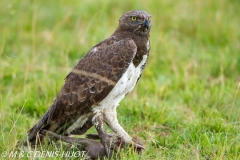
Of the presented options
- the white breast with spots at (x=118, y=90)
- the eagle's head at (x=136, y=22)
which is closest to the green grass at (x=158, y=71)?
the white breast with spots at (x=118, y=90)

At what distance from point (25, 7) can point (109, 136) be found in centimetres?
465

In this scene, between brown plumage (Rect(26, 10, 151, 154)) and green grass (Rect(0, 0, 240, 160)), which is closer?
brown plumage (Rect(26, 10, 151, 154))

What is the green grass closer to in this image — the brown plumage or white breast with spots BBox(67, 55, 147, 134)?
the brown plumage

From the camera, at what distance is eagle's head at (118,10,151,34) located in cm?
607

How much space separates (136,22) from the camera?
20.0 ft

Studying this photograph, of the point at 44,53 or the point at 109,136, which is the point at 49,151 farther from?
the point at 44,53

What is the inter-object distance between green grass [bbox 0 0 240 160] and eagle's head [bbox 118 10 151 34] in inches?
47.0

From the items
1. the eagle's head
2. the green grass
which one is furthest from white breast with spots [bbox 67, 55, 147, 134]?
the green grass

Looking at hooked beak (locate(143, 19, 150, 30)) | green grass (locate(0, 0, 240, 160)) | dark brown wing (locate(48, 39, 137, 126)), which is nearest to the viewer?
dark brown wing (locate(48, 39, 137, 126))

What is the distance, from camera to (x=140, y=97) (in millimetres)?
7578

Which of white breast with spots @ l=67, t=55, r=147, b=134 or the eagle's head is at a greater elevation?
the eagle's head

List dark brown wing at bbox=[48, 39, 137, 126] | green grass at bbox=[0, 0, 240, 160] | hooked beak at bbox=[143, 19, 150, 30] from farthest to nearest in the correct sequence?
green grass at bbox=[0, 0, 240, 160]
hooked beak at bbox=[143, 19, 150, 30]
dark brown wing at bbox=[48, 39, 137, 126]

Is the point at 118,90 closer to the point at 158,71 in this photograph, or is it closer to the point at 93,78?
the point at 93,78

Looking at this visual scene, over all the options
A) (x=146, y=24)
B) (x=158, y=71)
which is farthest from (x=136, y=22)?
(x=158, y=71)
